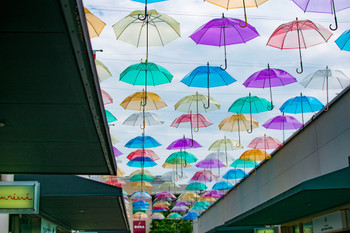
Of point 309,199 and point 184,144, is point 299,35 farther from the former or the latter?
point 184,144

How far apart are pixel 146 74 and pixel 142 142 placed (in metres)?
6.93

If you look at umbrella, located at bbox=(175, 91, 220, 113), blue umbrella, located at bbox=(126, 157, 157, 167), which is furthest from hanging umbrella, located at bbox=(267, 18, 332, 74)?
blue umbrella, located at bbox=(126, 157, 157, 167)

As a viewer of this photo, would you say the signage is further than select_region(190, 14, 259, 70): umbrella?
Yes

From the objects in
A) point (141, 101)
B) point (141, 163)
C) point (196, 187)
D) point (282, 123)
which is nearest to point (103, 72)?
point (141, 101)

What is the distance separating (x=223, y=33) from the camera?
13.2m

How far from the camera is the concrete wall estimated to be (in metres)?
12.0

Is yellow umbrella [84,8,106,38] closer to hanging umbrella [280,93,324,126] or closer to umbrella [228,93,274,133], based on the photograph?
umbrella [228,93,274,133]

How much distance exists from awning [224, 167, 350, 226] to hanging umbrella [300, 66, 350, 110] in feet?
11.2

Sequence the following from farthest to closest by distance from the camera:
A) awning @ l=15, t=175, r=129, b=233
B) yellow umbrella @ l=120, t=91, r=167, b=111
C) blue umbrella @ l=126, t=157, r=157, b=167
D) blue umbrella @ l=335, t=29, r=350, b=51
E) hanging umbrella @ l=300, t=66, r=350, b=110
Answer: blue umbrella @ l=126, t=157, r=157, b=167 < yellow umbrella @ l=120, t=91, r=167, b=111 < hanging umbrella @ l=300, t=66, r=350, b=110 < awning @ l=15, t=175, r=129, b=233 < blue umbrella @ l=335, t=29, r=350, b=51

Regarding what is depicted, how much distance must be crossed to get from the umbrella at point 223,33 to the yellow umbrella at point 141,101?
373 centimetres

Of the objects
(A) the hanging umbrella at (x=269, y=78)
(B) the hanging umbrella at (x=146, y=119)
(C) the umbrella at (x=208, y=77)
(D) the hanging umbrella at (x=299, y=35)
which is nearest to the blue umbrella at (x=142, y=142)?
(B) the hanging umbrella at (x=146, y=119)

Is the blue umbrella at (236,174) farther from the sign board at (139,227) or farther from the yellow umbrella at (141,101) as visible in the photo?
the sign board at (139,227)

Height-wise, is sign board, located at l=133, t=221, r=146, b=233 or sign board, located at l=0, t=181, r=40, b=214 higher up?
sign board, located at l=133, t=221, r=146, b=233

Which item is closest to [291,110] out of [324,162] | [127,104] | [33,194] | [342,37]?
[324,162]
